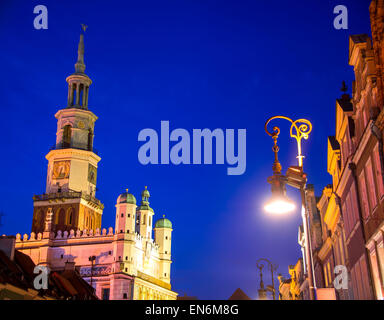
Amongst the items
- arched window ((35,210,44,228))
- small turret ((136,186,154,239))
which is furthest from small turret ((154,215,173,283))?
arched window ((35,210,44,228))

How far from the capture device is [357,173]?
26375 mm

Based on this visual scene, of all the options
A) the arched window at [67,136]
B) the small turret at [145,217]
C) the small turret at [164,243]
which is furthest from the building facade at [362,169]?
the arched window at [67,136]

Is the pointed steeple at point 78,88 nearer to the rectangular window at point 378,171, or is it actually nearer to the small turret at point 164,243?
the small turret at point 164,243

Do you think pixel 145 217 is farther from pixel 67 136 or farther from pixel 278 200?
pixel 278 200

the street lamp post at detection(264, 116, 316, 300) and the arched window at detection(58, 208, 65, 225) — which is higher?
the arched window at detection(58, 208, 65, 225)

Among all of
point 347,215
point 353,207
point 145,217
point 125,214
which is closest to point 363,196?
point 353,207

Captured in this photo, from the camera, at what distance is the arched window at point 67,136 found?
9494cm

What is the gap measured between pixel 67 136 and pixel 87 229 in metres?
20.9

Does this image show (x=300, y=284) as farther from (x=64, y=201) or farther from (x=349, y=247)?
(x=64, y=201)

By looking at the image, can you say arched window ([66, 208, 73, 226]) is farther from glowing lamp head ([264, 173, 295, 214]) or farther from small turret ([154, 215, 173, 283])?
glowing lamp head ([264, 173, 295, 214])

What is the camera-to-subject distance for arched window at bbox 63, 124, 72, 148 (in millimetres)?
94938

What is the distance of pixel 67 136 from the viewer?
95875 millimetres

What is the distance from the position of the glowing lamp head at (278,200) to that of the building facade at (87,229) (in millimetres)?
59403
